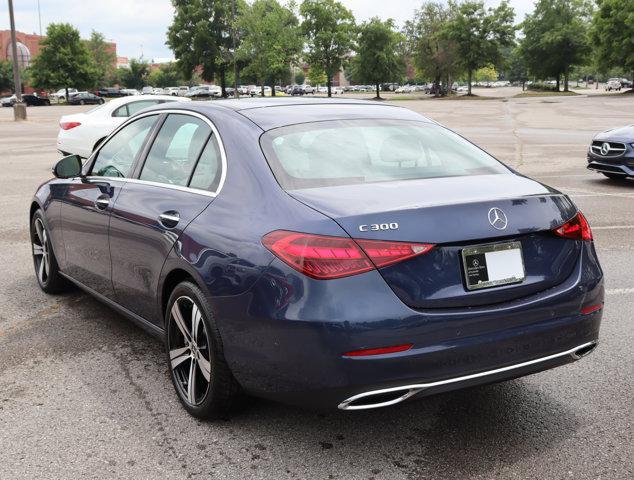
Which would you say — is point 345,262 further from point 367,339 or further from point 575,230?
point 575,230

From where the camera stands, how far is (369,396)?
304 centimetres

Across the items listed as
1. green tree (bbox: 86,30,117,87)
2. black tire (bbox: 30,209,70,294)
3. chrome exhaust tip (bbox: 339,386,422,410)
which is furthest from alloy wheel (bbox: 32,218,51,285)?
green tree (bbox: 86,30,117,87)

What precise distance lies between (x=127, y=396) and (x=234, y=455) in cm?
96

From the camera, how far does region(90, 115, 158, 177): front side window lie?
4727 millimetres

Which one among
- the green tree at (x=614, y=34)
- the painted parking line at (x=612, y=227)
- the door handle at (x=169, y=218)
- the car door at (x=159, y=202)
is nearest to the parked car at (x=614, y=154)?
the painted parking line at (x=612, y=227)

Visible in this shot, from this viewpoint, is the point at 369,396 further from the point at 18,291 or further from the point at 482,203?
the point at 18,291

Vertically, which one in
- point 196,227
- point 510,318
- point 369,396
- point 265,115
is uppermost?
point 265,115

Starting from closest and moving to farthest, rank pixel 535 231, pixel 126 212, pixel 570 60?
pixel 535 231 → pixel 126 212 → pixel 570 60

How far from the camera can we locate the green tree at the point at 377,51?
84.4 m

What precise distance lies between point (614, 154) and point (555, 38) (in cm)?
7640

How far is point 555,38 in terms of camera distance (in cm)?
8281

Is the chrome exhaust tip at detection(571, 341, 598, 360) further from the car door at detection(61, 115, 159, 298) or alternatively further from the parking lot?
the car door at detection(61, 115, 159, 298)

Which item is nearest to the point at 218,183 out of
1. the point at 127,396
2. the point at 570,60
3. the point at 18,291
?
the point at 127,396

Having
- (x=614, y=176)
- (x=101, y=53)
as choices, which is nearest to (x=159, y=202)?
(x=614, y=176)
